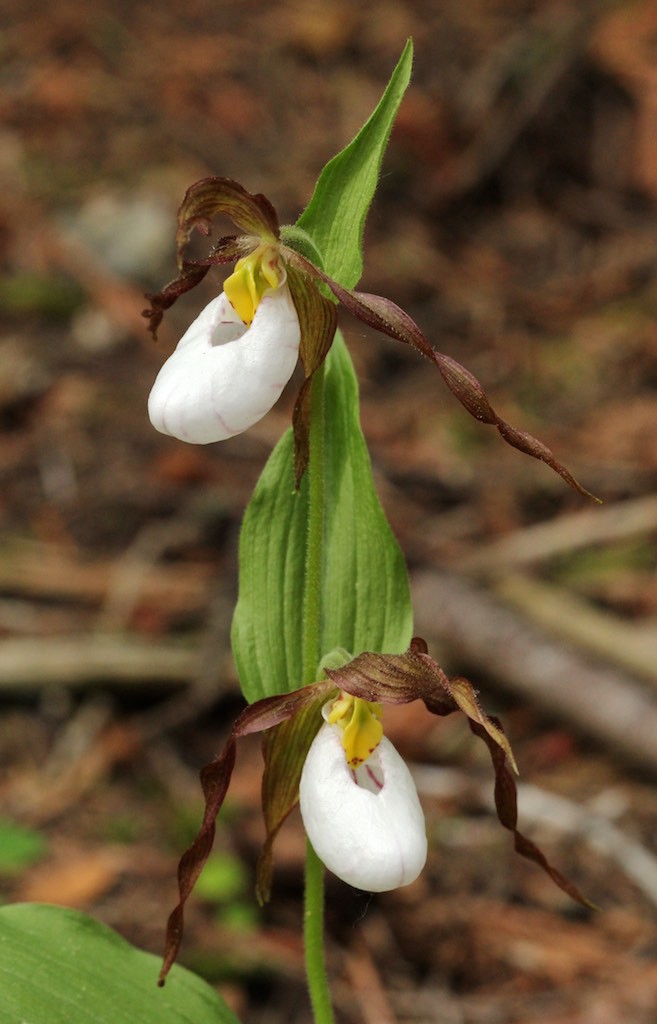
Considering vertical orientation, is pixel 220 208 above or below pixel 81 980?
above

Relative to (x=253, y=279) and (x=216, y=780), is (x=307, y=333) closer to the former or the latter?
(x=253, y=279)

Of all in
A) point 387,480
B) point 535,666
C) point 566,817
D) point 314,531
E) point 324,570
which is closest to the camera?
point 314,531

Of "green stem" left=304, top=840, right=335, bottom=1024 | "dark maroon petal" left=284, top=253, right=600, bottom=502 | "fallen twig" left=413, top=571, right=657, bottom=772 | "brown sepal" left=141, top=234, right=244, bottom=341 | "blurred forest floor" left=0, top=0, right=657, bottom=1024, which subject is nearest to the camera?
"dark maroon petal" left=284, top=253, right=600, bottom=502

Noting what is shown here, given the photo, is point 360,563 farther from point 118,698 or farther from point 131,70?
point 131,70

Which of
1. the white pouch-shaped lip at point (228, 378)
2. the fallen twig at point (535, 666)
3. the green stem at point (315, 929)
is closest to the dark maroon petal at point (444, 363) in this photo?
the white pouch-shaped lip at point (228, 378)

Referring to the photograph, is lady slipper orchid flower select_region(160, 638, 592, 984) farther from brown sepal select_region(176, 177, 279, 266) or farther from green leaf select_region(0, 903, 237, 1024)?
brown sepal select_region(176, 177, 279, 266)

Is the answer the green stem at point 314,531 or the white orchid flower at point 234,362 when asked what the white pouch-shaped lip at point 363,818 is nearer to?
the green stem at point 314,531

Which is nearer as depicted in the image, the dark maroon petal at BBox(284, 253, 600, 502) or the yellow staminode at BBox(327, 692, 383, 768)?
the dark maroon petal at BBox(284, 253, 600, 502)

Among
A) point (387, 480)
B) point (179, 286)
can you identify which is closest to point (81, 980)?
point (179, 286)

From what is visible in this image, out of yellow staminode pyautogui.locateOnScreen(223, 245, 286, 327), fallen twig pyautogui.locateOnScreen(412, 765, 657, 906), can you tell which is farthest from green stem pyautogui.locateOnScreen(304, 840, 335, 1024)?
fallen twig pyautogui.locateOnScreen(412, 765, 657, 906)
